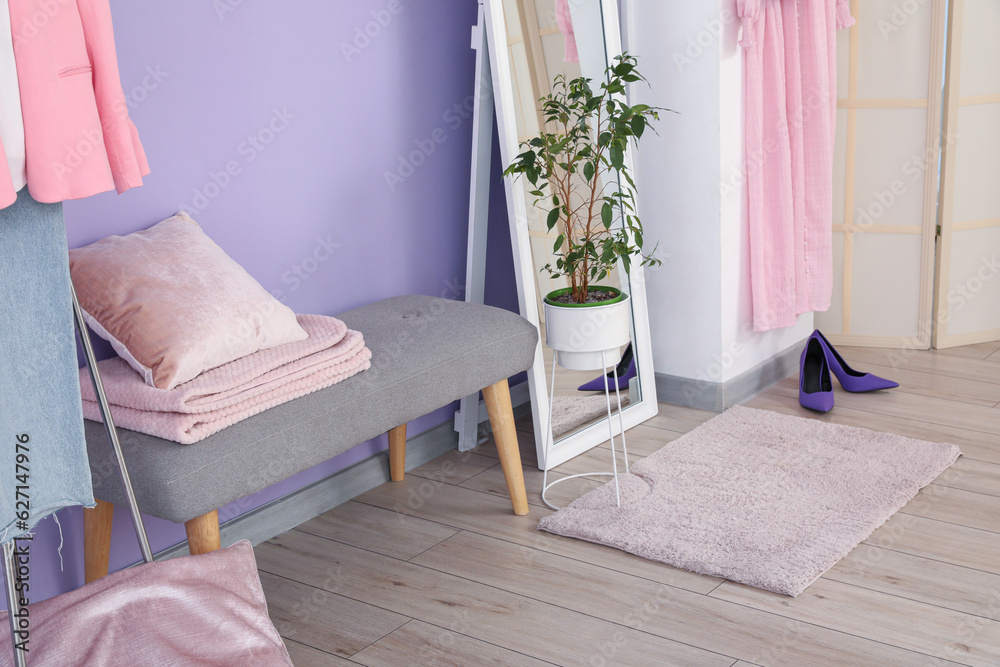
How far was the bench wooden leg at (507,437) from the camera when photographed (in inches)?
93.4

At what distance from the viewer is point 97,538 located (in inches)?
77.2

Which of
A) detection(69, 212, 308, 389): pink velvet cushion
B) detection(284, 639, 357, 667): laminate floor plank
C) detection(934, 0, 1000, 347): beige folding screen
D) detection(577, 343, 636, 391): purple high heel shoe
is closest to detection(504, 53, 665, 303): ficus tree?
detection(577, 343, 636, 391): purple high heel shoe

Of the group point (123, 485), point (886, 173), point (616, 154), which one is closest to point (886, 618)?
point (616, 154)

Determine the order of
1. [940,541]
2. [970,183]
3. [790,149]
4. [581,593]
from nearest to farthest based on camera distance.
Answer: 1. [581,593]
2. [940,541]
3. [790,149]
4. [970,183]

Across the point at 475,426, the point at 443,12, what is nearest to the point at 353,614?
the point at 475,426

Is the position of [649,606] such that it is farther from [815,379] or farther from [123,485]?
[815,379]

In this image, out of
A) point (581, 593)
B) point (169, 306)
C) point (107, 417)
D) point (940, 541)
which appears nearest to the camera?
point (107, 417)

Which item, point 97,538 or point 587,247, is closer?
point 97,538

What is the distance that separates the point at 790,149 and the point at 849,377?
791mm

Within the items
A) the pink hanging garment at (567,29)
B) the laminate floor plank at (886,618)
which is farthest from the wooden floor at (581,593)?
the pink hanging garment at (567,29)

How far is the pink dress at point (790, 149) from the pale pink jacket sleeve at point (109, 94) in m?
2.03

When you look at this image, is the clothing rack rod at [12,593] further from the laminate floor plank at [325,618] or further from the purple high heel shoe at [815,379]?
the purple high heel shoe at [815,379]

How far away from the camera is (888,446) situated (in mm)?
2729

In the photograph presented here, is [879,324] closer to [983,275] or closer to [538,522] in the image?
[983,275]
